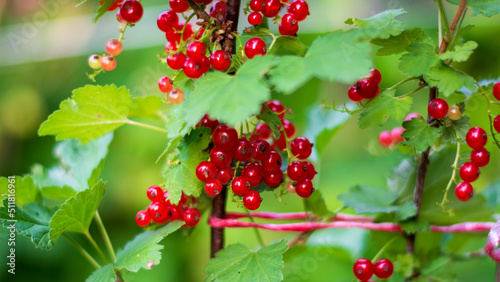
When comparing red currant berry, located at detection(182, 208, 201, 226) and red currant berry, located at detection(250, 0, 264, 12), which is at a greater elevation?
red currant berry, located at detection(250, 0, 264, 12)

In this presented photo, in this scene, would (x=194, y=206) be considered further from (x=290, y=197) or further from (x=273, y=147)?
(x=290, y=197)

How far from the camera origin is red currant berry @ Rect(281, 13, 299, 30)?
0.53 metres

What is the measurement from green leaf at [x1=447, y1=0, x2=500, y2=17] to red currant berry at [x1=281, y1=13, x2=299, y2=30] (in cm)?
19

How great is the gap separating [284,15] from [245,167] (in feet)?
0.59

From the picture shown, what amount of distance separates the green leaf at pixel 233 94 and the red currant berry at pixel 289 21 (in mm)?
103

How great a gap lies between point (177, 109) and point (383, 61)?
1005mm

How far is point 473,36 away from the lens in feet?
4.61

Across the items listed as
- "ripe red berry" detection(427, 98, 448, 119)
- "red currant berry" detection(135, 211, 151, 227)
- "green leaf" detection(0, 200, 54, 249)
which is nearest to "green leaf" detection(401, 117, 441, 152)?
"ripe red berry" detection(427, 98, 448, 119)

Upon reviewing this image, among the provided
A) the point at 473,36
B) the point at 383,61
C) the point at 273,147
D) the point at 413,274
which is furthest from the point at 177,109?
the point at 473,36

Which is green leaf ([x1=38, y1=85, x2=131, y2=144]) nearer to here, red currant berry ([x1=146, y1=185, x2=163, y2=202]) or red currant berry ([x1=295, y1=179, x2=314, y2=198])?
red currant berry ([x1=146, y1=185, x2=163, y2=202])

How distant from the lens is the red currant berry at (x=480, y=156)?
554 mm
